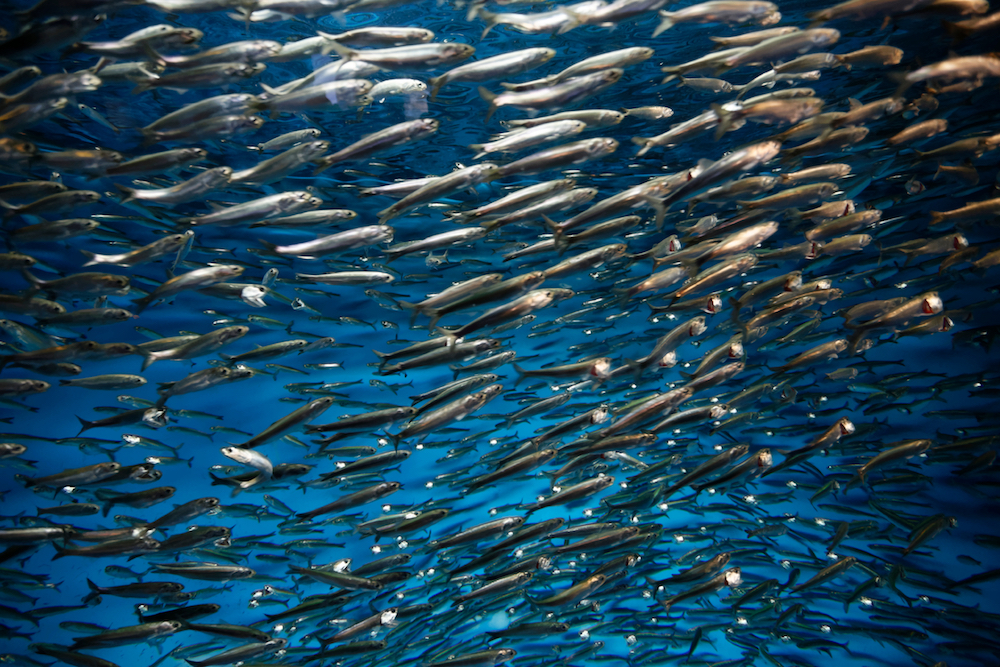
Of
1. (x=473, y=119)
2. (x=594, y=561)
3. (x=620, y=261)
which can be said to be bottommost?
(x=594, y=561)

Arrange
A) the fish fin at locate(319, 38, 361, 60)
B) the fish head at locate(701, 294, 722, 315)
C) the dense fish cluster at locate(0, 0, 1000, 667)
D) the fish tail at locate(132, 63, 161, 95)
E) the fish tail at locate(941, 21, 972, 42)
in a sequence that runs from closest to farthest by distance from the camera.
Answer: the fish fin at locate(319, 38, 361, 60), the fish tail at locate(132, 63, 161, 95), the dense fish cluster at locate(0, 0, 1000, 667), the fish tail at locate(941, 21, 972, 42), the fish head at locate(701, 294, 722, 315)

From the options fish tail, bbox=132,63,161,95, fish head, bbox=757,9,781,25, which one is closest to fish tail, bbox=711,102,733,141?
fish head, bbox=757,9,781,25

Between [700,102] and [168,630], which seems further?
[700,102]

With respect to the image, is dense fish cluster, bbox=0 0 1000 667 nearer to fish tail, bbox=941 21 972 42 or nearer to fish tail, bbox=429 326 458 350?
fish tail, bbox=429 326 458 350

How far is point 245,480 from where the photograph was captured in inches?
205

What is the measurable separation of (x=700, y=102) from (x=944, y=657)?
10.7 meters

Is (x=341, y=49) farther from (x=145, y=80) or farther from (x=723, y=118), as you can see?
(x=723, y=118)

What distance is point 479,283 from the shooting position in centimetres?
481

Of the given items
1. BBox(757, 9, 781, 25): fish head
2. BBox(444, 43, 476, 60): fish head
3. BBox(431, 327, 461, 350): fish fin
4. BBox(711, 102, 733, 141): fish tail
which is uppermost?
BBox(444, 43, 476, 60): fish head

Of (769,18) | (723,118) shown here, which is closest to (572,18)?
(723,118)

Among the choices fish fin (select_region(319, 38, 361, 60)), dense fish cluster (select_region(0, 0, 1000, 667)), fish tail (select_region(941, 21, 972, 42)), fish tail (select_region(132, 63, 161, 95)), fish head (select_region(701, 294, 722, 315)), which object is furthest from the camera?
fish head (select_region(701, 294, 722, 315))

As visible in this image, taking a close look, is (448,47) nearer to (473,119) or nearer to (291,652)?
(473,119)

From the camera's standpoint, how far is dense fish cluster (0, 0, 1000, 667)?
14.1ft

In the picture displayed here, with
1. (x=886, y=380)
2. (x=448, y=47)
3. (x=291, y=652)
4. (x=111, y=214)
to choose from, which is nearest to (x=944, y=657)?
(x=886, y=380)
